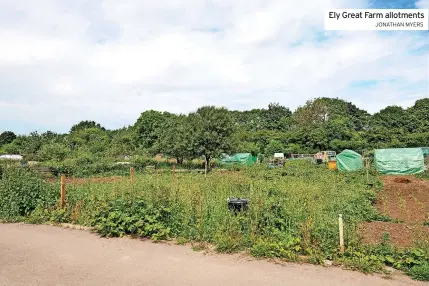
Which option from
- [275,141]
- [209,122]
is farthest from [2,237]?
[275,141]

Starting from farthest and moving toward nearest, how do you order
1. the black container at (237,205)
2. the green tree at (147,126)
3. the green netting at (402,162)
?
the green tree at (147,126) → the green netting at (402,162) → the black container at (237,205)

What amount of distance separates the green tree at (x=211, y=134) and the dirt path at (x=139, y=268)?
21478mm

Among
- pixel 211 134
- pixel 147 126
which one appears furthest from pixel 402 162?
pixel 147 126

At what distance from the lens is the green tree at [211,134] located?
2792 cm

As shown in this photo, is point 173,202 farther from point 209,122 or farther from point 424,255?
point 209,122

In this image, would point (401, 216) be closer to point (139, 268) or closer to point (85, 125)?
point (139, 268)

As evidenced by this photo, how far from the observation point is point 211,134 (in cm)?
2778

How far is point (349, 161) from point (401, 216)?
18.2 metres

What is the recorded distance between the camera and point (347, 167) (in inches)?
1053

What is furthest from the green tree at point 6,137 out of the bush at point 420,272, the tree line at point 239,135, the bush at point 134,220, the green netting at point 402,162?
the bush at point 420,272

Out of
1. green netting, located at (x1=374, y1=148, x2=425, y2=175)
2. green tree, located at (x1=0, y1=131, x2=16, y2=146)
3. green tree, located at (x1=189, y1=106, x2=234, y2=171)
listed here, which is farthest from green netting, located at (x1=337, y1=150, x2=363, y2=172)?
green tree, located at (x1=0, y1=131, x2=16, y2=146)

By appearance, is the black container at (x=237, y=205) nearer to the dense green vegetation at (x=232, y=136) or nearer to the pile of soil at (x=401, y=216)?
the pile of soil at (x=401, y=216)

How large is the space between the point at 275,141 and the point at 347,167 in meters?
22.7

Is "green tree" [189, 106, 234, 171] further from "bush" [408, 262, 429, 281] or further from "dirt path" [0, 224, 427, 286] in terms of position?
"bush" [408, 262, 429, 281]
